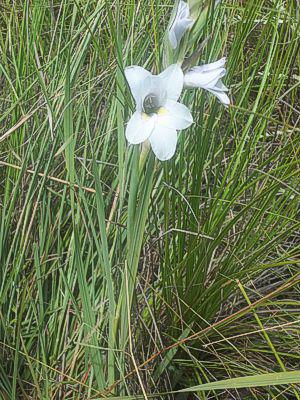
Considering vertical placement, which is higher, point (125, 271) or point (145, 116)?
point (145, 116)

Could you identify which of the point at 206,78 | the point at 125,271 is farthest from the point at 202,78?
the point at 125,271

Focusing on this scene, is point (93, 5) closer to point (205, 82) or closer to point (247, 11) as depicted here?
point (247, 11)

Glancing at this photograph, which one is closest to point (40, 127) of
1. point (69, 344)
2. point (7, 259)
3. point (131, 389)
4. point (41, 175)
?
point (41, 175)

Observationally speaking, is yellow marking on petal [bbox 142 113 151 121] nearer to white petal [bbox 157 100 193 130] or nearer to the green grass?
white petal [bbox 157 100 193 130]

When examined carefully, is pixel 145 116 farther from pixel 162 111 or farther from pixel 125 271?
pixel 125 271

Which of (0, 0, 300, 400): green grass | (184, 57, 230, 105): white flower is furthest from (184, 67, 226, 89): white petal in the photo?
(0, 0, 300, 400): green grass
